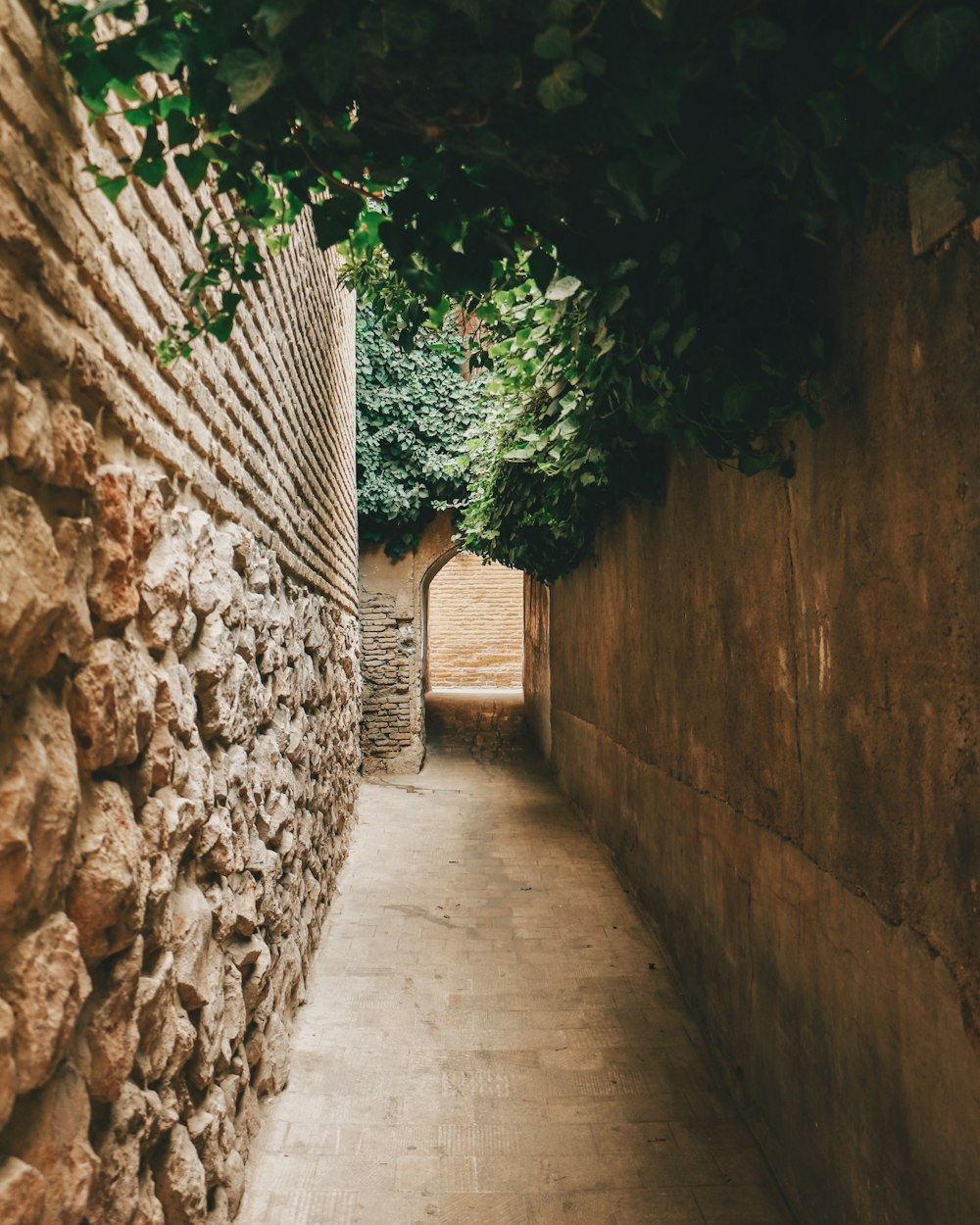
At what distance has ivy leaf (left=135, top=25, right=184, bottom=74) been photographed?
1393 mm

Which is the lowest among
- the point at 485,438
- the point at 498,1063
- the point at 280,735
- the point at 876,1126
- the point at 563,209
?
the point at 498,1063

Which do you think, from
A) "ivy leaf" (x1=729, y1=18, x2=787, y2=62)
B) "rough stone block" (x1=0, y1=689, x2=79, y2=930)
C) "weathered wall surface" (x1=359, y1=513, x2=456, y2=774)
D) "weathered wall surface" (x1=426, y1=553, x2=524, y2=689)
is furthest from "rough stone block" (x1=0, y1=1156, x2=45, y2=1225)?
"weathered wall surface" (x1=426, y1=553, x2=524, y2=689)

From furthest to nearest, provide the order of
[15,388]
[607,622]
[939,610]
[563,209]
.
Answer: [607,622], [939,610], [563,209], [15,388]

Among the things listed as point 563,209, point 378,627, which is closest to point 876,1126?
point 563,209

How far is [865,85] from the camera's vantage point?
4.73ft

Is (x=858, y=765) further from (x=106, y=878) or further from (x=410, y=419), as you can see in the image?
(x=410, y=419)

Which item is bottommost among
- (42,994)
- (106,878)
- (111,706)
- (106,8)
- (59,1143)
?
(59,1143)

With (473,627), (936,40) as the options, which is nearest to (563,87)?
(936,40)

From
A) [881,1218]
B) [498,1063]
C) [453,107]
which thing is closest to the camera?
[453,107]

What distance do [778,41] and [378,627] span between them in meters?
9.95

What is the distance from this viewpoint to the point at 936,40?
125cm

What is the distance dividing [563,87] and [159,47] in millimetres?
683

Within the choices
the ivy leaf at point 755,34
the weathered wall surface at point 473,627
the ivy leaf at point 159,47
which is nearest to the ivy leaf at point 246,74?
the ivy leaf at point 159,47

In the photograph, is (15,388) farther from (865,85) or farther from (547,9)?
(865,85)
